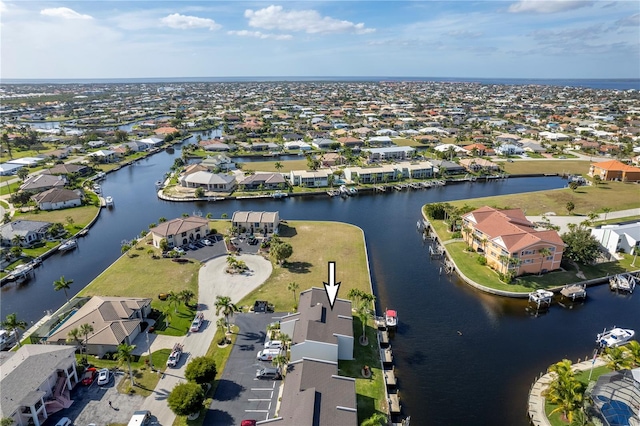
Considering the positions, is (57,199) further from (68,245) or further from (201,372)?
(201,372)

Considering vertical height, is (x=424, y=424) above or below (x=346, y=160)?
below

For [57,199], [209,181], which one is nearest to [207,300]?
[209,181]

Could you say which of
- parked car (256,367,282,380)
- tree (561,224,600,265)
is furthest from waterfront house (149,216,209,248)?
tree (561,224,600,265)

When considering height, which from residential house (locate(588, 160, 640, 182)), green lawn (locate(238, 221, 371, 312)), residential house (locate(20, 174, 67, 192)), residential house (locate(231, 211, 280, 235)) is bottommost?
green lawn (locate(238, 221, 371, 312))

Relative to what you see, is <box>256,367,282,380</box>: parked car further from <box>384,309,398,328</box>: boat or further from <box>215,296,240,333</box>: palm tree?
<box>384,309,398,328</box>: boat

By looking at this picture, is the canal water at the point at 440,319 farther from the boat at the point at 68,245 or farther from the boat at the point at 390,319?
the boat at the point at 68,245

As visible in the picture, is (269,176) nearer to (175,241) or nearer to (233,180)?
(233,180)

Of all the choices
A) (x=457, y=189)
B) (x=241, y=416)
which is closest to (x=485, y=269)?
(x=241, y=416)
